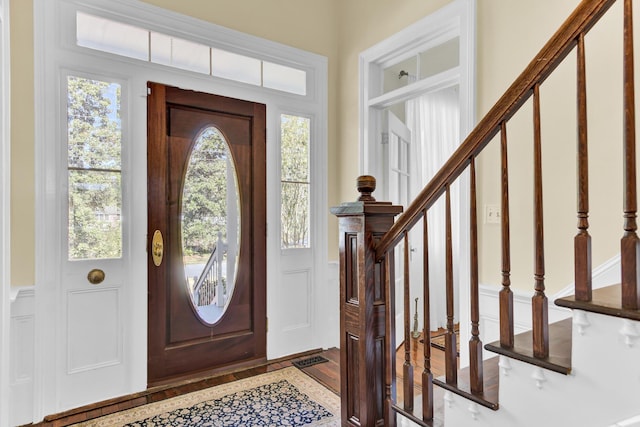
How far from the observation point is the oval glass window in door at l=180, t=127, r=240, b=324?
2.83 metres

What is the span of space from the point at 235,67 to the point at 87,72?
3.42 feet

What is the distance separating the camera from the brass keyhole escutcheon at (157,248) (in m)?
2.67

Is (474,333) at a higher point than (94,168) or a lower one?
lower

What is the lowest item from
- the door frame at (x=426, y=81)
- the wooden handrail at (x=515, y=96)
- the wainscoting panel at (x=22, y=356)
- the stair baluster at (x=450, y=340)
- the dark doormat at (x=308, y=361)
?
the dark doormat at (x=308, y=361)

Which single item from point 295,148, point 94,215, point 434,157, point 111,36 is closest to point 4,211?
point 94,215

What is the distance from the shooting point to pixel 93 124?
8.14ft

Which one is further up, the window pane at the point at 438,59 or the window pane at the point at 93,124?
the window pane at the point at 438,59

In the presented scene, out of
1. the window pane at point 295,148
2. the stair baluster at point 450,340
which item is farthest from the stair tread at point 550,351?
the window pane at point 295,148

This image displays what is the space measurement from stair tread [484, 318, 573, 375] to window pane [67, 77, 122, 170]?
2.50 meters

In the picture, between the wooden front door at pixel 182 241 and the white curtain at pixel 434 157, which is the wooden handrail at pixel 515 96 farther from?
the white curtain at pixel 434 157

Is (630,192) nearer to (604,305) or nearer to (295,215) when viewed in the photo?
(604,305)

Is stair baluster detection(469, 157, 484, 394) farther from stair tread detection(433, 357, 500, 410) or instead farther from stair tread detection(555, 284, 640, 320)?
stair tread detection(555, 284, 640, 320)

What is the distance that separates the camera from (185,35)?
278 centimetres

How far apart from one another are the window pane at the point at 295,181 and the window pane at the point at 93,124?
128 centimetres
